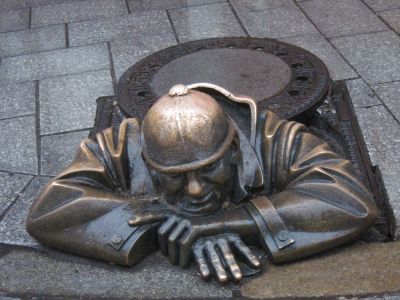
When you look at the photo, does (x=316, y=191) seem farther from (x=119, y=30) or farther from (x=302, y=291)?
(x=119, y=30)

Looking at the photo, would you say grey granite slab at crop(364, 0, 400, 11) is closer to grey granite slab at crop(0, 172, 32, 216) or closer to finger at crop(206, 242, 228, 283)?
grey granite slab at crop(0, 172, 32, 216)

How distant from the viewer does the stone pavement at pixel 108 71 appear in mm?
3072

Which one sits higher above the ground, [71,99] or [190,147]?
[190,147]

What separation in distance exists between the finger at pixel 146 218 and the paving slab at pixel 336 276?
483 mm

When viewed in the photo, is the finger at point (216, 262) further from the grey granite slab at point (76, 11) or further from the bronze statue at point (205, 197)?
the grey granite slab at point (76, 11)

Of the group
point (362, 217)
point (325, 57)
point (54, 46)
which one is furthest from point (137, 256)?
point (54, 46)

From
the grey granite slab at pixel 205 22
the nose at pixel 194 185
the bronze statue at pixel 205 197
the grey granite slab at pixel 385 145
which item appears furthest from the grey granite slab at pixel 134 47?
the nose at pixel 194 185

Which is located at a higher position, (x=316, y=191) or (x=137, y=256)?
(x=316, y=191)

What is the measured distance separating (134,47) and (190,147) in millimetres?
2973

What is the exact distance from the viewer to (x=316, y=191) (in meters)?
2.96

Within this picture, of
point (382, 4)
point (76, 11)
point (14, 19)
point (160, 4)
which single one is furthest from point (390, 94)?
point (14, 19)

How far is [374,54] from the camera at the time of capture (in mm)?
4973

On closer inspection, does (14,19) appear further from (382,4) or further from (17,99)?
(382,4)

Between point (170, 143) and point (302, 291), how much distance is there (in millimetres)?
854
